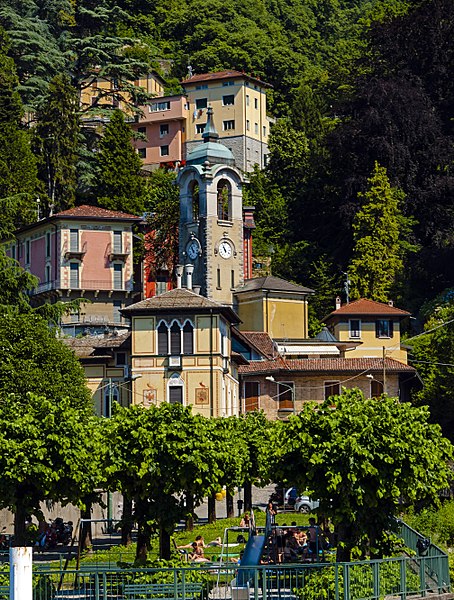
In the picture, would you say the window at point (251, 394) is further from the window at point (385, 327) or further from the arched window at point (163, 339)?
the window at point (385, 327)

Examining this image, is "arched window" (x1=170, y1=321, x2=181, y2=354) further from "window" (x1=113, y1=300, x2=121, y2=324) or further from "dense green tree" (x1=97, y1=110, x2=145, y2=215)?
"dense green tree" (x1=97, y1=110, x2=145, y2=215)

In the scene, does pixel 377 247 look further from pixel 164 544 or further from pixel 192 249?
pixel 164 544

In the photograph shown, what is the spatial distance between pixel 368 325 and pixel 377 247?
7679 millimetres

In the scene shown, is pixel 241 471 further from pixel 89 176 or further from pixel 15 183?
pixel 89 176

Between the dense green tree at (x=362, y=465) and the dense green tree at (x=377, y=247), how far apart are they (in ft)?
199

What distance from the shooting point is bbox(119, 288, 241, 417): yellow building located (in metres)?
75.5

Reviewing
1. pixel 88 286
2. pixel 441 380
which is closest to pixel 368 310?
pixel 441 380

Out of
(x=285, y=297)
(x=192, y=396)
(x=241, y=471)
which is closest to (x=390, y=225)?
(x=285, y=297)

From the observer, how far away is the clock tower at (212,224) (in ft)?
326

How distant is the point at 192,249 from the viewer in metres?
101

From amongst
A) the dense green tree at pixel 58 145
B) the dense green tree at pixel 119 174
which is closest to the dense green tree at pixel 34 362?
the dense green tree at pixel 58 145

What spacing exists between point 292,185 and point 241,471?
244 ft

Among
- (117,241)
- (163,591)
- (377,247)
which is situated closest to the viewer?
(163,591)

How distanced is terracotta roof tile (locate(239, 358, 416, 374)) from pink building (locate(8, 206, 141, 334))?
63.5 ft
